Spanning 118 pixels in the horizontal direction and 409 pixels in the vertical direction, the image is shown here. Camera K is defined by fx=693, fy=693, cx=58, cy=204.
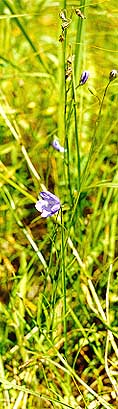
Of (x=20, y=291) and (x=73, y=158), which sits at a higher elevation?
(x=73, y=158)

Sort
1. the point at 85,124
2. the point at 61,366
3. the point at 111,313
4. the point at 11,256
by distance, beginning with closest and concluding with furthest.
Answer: the point at 61,366 → the point at 111,313 → the point at 11,256 → the point at 85,124

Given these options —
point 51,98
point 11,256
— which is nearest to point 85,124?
point 51,98

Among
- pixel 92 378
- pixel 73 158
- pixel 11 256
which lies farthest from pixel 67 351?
pixel 73 158

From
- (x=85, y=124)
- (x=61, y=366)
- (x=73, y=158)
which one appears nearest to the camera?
(x=61, y=366)

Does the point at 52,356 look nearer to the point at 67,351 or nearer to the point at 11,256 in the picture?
the point at 67,351

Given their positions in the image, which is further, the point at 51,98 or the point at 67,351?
the point at 51,98

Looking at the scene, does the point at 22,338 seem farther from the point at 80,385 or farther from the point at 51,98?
the point at 51,98

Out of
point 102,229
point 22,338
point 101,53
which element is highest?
point 101,53
